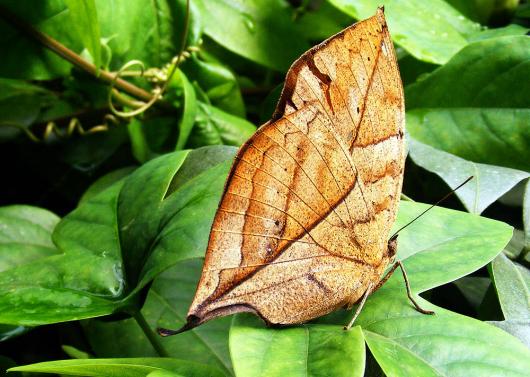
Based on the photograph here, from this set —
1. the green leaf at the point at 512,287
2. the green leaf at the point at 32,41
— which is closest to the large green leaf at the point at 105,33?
the green leaf at the point at 32,41

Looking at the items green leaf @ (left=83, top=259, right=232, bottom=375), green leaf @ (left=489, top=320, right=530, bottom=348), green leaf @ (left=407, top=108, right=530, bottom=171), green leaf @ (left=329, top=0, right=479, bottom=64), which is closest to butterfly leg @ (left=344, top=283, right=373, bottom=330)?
green leaf @ (left=489, top=320, right=530, bottom=348)

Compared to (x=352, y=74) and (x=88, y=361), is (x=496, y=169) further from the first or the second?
(x=88, y=361)

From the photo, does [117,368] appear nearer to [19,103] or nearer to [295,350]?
[295,350]

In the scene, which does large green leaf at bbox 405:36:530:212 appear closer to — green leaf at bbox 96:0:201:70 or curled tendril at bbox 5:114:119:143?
green leaf at bbox 96:0:201:70

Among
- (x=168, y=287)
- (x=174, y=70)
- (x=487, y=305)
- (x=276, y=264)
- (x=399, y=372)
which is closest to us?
(x=399, y=372)

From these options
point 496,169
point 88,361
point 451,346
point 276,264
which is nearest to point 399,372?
point 451,346

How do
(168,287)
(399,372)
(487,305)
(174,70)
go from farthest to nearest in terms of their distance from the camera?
(174,70) → (168,287) → (487,305) → (399,372)

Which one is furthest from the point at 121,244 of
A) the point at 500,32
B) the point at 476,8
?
the point at 476,8

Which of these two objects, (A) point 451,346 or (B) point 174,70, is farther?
(B) point 174,70
